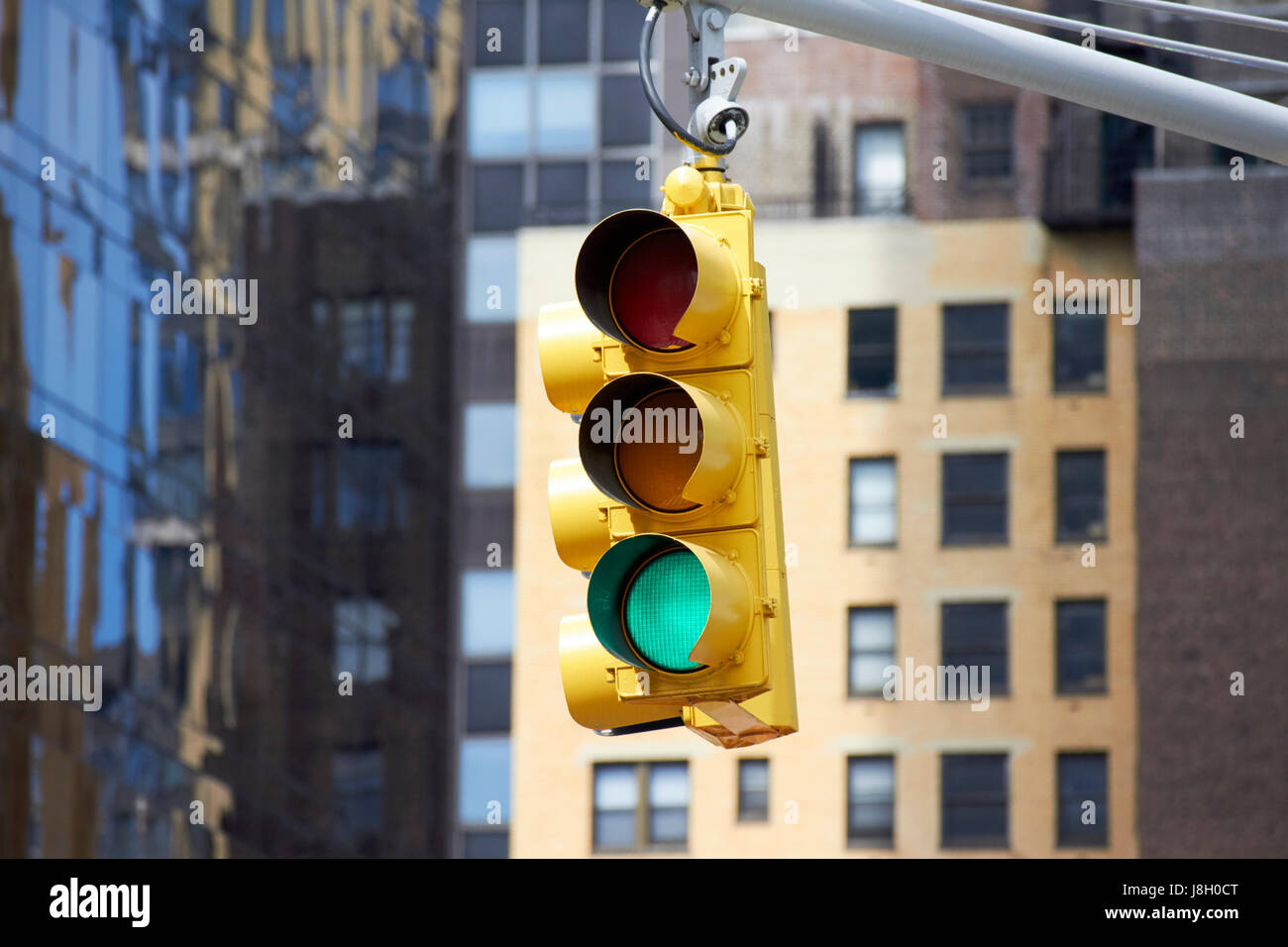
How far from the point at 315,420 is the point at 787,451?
1083 centimetres

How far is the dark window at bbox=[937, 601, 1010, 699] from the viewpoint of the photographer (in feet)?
160

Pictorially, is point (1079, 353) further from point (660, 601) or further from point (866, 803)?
A: point (660, 601)

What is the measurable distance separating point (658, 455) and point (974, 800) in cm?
4383

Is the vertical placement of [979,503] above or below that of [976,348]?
below

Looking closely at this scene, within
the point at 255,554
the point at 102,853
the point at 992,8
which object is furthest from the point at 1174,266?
the point at 992,8

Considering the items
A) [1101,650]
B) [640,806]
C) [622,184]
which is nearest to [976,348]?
[1101,650]

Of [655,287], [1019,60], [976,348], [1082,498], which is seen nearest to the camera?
[655,287]

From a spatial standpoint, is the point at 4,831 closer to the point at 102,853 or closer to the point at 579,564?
the point at 102,853

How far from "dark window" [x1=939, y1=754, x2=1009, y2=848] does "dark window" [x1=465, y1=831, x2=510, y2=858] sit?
9.75 m

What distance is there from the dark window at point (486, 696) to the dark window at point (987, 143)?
15628mm

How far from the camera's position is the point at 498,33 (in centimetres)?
5291

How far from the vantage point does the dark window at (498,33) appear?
173 feet

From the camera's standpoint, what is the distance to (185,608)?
4859cm

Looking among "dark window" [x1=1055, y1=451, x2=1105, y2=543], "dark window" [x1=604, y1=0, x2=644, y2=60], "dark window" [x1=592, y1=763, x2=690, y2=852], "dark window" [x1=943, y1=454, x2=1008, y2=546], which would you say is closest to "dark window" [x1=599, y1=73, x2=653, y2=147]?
"dark window" [x1=604, y1=0, x2=644, y2=60]
